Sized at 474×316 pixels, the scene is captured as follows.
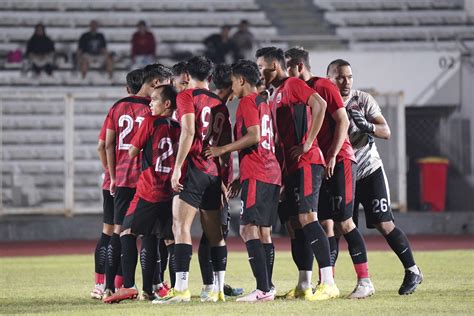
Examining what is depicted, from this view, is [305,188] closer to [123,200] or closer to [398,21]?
[123,200]

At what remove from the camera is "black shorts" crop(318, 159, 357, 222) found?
10.2 m

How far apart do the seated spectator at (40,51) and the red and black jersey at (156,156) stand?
15.5 m

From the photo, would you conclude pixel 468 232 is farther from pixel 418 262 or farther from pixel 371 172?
pixel 371 172

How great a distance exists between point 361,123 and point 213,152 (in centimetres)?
156

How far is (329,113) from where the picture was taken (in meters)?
10.3

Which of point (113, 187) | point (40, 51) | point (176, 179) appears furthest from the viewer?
point (40, 51)

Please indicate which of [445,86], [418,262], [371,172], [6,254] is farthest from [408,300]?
[445,86]

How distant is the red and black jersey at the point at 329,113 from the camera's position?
33.3 ft

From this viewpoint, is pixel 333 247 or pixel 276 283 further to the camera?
pixel 276 283

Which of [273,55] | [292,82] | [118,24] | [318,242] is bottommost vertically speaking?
[318,242]

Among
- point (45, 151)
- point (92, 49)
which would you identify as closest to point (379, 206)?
point (45, 151)

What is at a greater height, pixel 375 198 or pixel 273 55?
pixel 273 55

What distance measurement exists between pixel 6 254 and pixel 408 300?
30.8 feet

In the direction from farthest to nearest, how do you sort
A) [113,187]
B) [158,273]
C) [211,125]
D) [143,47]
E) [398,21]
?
[398,21] → [143,47] → [158,273] → [113,187] → [211,125]
